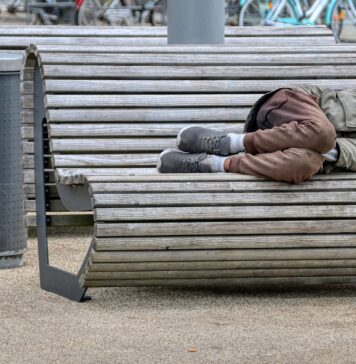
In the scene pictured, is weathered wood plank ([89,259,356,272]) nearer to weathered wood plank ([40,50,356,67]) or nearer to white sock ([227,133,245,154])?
white sock ([227,133,245,154])

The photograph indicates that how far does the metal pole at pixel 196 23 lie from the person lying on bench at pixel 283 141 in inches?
58.7

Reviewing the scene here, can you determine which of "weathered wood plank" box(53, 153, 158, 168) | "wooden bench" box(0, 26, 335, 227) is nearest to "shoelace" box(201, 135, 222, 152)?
"weathered wood plank" box(53, 153, 158, 168)

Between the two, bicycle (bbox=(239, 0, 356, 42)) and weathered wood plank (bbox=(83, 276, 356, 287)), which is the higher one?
weathered wood plank (bbox=(83, 276, 356, 287))

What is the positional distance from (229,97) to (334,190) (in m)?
1.10

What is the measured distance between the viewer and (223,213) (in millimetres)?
5078

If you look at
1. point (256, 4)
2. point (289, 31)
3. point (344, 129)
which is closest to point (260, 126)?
point (344, 129)

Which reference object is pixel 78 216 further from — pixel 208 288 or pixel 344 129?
pixel 344 129

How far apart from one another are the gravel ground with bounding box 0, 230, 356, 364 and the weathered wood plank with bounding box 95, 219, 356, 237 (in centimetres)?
32

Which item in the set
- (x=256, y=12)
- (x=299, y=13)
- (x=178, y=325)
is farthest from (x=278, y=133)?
(x=256, y=12)

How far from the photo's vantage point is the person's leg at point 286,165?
512 cm

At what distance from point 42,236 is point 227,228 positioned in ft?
3.23

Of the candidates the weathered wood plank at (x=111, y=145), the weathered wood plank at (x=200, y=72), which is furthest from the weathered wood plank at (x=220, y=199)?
the weathered wood plank at (x=200, y=72)

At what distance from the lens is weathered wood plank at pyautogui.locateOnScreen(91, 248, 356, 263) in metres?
5.04

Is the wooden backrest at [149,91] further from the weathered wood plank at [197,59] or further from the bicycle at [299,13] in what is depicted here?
the bicycle at [299,13]
